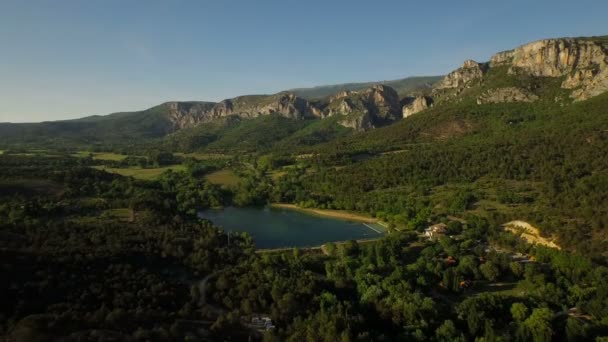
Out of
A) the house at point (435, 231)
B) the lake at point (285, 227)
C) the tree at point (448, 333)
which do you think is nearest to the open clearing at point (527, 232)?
the house at point (435, 231)

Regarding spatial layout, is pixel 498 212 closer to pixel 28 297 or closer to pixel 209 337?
pixel 209 337

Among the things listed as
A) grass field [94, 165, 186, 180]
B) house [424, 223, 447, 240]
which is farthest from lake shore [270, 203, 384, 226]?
grass field [94, 165, 186, 180]

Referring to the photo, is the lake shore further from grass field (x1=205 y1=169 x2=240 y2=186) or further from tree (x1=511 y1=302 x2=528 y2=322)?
tree (x1=511 y1=302 x2=528 y2=322)

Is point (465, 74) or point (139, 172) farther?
point (465, 74)

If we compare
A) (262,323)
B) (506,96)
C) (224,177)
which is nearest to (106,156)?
(224,177)

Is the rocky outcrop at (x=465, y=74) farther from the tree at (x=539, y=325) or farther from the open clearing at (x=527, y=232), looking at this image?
the tree at (x=539, y=325)

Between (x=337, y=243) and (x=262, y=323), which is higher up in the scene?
(x=262, y=323)

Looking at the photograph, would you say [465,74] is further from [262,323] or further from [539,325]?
[262,323]
